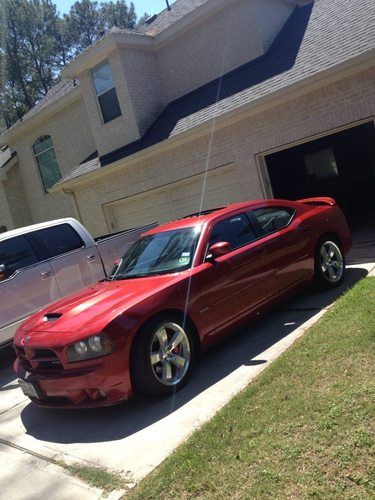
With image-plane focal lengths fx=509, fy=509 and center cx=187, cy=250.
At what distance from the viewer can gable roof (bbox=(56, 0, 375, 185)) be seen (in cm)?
951

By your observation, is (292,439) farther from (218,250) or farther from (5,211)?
(5,211)

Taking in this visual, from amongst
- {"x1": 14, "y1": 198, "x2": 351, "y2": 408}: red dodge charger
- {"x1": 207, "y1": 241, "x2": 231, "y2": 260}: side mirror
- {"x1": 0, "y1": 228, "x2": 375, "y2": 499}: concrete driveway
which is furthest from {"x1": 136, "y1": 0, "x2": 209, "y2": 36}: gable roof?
{"x1": 0, "y1": 228, "x2": 375, "y2": 499}: concrete driveway

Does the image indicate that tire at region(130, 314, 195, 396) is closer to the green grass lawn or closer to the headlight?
the headlight

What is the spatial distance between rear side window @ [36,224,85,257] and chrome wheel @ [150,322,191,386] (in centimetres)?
357

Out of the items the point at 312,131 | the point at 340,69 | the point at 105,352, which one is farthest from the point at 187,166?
the point at 105,352

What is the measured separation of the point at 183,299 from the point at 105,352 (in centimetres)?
95

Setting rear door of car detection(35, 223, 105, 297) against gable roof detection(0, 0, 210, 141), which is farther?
gable roof detection(0, 0, 210, 141)

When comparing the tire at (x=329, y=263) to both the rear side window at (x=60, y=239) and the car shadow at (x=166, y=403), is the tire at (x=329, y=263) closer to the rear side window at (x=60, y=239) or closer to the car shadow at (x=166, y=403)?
the car shadow at (x=166, y=403)

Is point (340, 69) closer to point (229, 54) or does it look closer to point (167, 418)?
point (229, 54)

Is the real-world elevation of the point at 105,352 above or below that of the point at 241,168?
below

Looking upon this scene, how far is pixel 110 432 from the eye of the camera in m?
4.23

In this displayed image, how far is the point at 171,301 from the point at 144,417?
1.05m

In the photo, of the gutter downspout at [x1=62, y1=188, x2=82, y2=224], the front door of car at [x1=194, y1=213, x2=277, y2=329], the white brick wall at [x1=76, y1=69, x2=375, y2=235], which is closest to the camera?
the front door of car at [x1=194, y1=213, x2=277, y2=329]

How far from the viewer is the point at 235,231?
5867 mm
